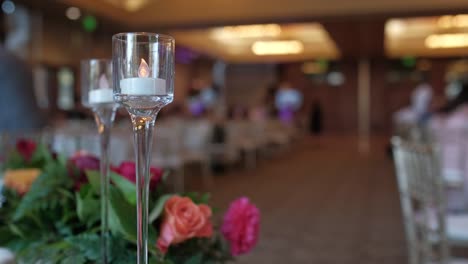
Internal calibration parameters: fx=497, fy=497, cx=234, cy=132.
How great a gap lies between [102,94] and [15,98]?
1.49 m

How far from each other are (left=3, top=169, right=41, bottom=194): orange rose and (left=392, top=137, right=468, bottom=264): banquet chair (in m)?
1.52

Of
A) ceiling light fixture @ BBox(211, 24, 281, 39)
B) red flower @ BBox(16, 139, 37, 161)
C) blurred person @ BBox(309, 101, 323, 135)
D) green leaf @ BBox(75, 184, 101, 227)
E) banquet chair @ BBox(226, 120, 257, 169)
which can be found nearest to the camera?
green leaf @ BBox(75, 184, 101, 227)

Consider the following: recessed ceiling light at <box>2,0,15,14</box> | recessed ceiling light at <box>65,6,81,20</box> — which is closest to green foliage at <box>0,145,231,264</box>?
recessed ceiling light at <box>65,6,81,20</box>

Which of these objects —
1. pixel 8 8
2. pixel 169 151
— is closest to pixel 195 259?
pixel 169 151

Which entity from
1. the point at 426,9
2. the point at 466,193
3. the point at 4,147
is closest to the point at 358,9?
the point at 426,9

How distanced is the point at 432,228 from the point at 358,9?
7.11 meters

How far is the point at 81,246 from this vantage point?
33.2 inches

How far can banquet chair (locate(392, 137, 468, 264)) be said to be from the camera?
203cm

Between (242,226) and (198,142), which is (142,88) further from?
(198,142)

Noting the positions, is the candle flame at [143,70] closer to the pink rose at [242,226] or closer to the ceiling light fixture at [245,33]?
the pink rose at [242,226]

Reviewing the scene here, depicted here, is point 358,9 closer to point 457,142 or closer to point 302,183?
point 302,183

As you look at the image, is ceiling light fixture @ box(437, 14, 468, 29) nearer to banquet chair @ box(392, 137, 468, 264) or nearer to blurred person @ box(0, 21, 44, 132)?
banquet chair @ box(392, 137, 468, 264)

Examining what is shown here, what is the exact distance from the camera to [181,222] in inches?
31.3

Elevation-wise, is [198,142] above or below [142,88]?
below
